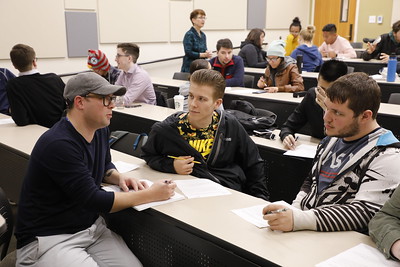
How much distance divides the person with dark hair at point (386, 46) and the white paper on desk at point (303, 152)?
405 centimetres

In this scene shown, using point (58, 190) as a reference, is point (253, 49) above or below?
above

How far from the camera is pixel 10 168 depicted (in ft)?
9.49

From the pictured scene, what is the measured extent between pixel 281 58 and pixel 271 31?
5096 mm

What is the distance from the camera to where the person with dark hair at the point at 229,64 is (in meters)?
5.12

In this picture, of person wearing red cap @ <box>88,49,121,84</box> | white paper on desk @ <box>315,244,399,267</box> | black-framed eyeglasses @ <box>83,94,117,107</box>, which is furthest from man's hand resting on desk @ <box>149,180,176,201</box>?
person wearing red cap @ <box>88,49,121,84</box>

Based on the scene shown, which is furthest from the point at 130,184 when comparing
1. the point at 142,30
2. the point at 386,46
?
the point at 386,46

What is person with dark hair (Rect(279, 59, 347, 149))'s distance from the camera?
9.02 feet

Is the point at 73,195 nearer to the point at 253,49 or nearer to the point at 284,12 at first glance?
the point at 253,49

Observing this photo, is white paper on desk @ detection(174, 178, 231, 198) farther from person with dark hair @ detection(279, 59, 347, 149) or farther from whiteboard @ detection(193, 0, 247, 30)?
whiteboard @ detection(193, 0, 247, 30)

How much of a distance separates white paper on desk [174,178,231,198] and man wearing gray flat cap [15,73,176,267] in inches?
4.6

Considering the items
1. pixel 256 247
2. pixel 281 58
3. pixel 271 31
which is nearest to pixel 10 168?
pixel 256 247

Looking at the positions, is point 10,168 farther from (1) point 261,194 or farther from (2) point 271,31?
(2) point 271,31

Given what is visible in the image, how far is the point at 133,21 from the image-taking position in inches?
273

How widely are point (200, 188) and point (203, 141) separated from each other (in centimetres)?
37
